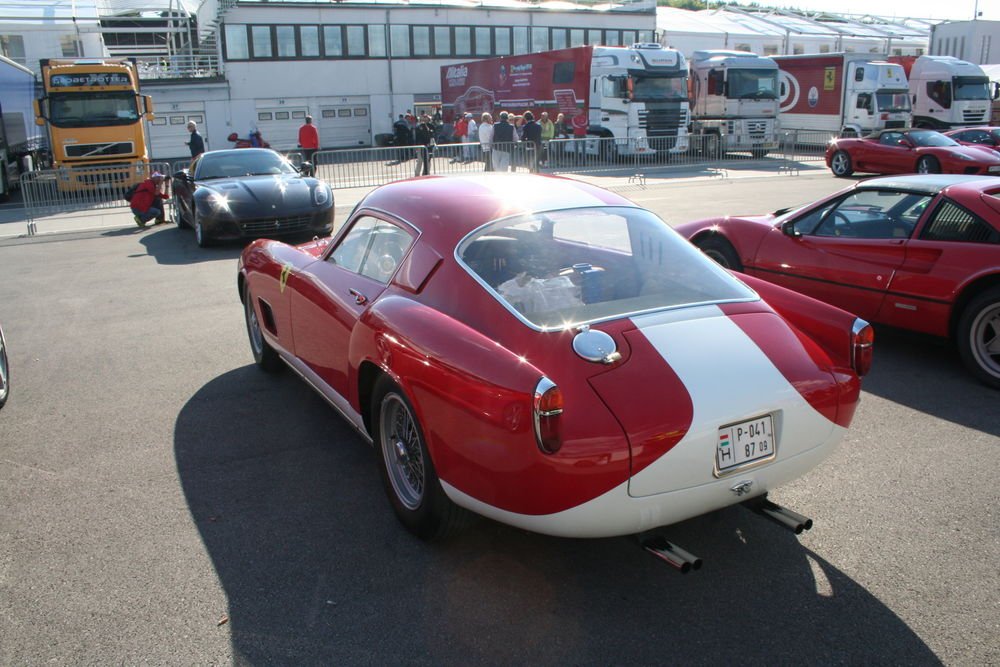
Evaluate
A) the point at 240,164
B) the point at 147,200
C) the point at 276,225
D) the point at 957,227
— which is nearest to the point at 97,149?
the point at 147,200

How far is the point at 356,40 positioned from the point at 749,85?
2059 centimetres

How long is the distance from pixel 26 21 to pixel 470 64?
1994cm

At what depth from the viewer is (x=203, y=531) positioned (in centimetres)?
385

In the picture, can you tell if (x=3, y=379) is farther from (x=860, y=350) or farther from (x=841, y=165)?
(x=841, y=165)

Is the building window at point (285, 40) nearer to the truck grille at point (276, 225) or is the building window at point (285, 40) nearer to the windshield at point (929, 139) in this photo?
the windshield at point (929, 139)

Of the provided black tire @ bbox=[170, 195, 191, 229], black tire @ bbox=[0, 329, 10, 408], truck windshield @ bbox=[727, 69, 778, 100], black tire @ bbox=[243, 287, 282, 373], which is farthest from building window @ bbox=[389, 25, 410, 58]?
black tire @ bbox=[0, 329, 10, 408]

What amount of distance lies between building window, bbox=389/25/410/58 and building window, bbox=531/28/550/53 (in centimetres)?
736

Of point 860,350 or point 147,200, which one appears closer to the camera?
point 860,350

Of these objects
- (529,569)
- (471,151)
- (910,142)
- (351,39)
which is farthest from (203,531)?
(351,39)

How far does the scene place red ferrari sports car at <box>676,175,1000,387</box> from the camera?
5.76 m

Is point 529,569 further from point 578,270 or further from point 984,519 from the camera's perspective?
point 984,519

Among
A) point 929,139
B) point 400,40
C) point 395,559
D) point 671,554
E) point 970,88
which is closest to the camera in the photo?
point 671,554

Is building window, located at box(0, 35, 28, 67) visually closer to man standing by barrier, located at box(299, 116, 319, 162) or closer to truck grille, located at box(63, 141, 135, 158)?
truck grille, located at box(63, 141, 135, 158)

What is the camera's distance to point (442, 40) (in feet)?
139
